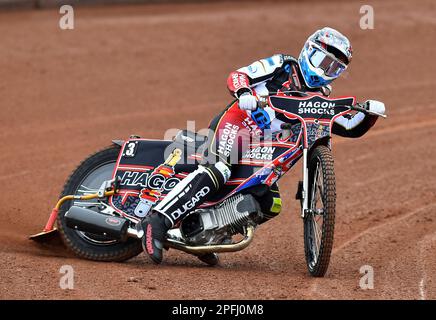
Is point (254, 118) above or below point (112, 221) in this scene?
above

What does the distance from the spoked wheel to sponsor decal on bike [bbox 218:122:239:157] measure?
2.19ft

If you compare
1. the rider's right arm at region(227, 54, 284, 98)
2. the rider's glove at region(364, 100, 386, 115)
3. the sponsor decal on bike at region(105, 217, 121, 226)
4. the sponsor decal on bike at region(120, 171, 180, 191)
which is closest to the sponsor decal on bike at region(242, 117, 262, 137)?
the rider's right arm at region(227, 54, 284, 98)

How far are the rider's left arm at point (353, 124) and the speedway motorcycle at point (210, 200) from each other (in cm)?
18

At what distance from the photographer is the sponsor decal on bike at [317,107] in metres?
7.80

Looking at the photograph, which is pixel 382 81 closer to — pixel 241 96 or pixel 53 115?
pixel 53 115

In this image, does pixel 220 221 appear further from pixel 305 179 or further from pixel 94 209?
pixel 94 209

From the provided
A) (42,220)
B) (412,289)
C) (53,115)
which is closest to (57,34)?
(53,115)

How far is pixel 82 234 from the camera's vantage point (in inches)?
332

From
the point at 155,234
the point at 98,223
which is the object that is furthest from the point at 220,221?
the point at 98,223

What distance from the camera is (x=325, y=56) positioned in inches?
317

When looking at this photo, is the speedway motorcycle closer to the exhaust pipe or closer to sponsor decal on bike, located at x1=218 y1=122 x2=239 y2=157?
the exhaust pipe

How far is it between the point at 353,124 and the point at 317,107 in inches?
22.4

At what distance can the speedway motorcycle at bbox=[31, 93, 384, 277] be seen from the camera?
25.7 ft

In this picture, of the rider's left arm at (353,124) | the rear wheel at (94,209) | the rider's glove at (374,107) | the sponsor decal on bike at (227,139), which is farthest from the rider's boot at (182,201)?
the rider's glove at (374,107)
